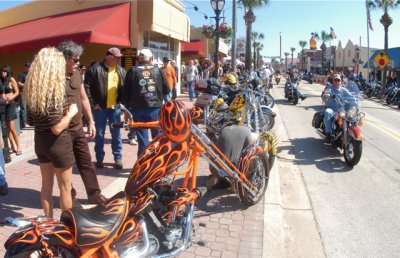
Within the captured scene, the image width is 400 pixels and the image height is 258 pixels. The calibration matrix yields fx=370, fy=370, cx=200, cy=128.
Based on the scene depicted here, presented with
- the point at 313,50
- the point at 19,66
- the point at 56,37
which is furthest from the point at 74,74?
the point at 313,50

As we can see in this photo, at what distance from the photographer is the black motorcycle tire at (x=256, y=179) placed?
4.50m

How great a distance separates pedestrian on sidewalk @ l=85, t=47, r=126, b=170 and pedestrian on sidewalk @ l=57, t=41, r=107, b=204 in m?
1.42

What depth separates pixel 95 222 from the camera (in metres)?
2.51

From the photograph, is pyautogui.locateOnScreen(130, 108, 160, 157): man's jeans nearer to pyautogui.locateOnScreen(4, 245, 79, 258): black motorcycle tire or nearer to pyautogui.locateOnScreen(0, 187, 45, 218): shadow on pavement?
pyautogui.locateOnScreen(0, 187, 45, 218): shadow on pavement

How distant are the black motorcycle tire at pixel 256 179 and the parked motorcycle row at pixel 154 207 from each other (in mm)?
12

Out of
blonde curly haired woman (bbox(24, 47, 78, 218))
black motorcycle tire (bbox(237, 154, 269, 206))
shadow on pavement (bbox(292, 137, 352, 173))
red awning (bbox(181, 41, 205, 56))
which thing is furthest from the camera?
red awning (bbox(181, 41, 205, 56))

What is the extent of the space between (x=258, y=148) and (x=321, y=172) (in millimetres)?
2633

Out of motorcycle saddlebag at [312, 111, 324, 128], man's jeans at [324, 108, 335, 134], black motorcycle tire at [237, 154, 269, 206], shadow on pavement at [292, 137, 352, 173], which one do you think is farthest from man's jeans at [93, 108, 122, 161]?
motorcycle saddlebag at [312, 111, 324, 128]

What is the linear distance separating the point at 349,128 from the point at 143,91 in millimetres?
4023

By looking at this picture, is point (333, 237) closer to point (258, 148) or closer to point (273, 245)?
point (273, 245)

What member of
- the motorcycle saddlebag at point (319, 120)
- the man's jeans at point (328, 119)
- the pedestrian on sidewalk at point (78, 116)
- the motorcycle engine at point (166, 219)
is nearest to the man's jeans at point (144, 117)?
the pedestrian on sidewalk at point (78, 116)

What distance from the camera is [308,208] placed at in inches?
199

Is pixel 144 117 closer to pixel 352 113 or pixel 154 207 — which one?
pixel 154 207

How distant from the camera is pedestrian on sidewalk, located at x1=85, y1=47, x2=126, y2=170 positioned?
574 centimetres
